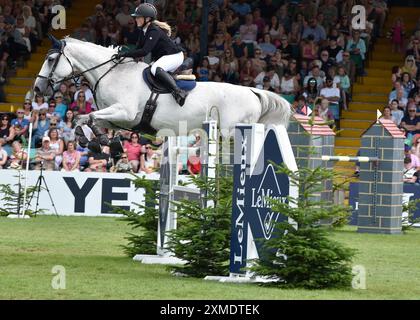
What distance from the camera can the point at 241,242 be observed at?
11555 mm

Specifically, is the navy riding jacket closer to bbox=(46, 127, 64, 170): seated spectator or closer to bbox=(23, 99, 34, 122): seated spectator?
bbox=(46, 127, 64, 170): seated spectator

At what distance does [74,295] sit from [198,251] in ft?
7.66

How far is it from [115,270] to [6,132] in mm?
12327

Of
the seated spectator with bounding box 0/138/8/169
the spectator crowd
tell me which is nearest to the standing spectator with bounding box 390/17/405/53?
the spectator crowd

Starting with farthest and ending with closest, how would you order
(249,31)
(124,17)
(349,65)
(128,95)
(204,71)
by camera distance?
(124,17) → (249,31) → (349,65) → (204,71) → (128,95)

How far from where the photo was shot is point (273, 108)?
1597 centimetres

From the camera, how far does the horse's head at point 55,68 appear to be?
1541 cm

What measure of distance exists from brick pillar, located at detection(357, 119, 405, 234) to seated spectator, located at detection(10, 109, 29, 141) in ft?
24.4

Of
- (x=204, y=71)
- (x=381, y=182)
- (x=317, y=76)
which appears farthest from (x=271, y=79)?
(x=381, y=182)

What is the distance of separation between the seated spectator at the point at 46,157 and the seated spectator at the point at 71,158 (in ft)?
0.77

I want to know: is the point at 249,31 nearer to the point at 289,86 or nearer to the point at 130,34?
the point at 289,86

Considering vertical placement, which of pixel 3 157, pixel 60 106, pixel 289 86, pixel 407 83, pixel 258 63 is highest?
pixel 258 63

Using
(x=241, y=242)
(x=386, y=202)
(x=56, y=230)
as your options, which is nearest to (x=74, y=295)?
(x=241, y=242)

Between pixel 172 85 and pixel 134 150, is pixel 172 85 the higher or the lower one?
the higher one
